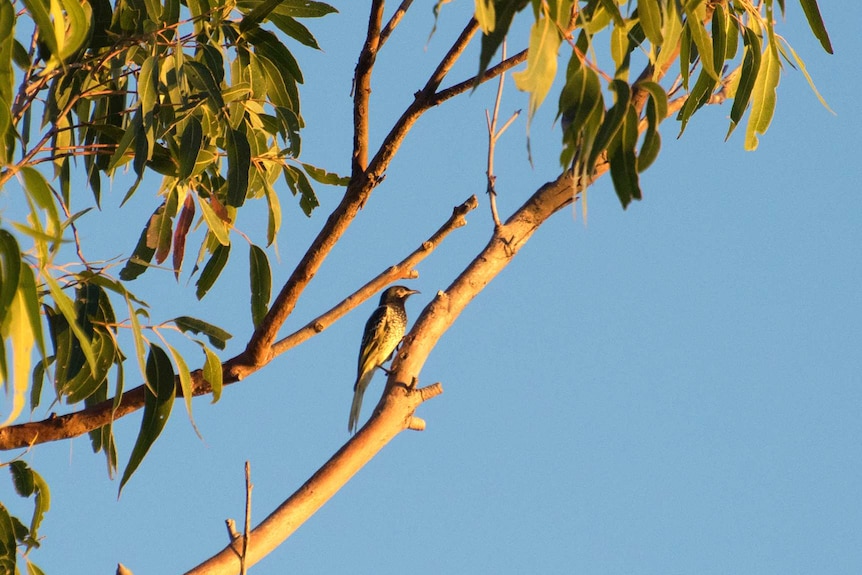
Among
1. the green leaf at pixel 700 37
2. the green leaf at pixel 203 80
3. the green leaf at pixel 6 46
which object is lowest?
the green leaf at pixel 6 46

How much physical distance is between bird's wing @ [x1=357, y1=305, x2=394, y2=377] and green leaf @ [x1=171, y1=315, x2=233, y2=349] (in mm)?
2975

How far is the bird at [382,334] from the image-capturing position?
6.19m

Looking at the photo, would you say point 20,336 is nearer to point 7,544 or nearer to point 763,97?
point 7,544

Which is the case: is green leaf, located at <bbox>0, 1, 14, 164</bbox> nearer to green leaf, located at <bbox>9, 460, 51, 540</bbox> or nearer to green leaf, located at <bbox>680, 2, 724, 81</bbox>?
green leaf, located at <bbox>9, 460, 51, 540</bbox>

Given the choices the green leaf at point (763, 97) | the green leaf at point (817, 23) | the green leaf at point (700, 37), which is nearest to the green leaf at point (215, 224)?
the green leaf at point (700, 37)

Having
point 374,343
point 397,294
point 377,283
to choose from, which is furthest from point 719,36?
point 397,294

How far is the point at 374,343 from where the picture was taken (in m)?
6.49

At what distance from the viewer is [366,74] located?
3.07 m

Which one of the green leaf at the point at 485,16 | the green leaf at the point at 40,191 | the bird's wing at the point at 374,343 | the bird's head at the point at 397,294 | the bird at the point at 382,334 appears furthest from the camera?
the bird's head at the point at 397,294

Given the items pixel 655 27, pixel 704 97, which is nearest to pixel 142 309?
pixel 655 27

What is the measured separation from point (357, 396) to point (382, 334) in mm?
927

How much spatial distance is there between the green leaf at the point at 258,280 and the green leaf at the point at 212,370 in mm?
446

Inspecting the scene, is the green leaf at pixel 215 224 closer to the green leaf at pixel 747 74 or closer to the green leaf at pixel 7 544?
the green leaf at pixel 7 544

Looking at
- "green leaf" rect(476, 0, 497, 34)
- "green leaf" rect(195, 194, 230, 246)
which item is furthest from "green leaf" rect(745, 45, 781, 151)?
"green leaf" rect(195, 194, 230, 246)
